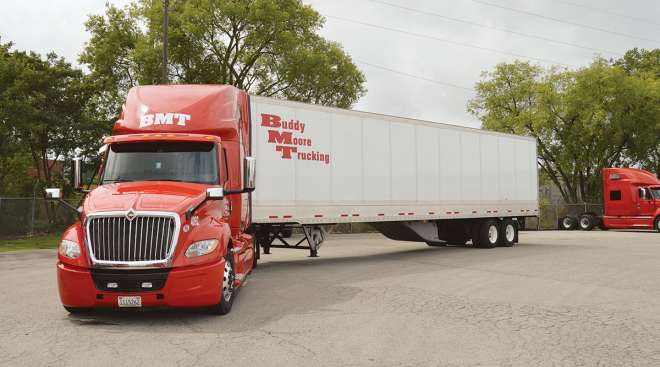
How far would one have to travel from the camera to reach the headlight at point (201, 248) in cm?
755

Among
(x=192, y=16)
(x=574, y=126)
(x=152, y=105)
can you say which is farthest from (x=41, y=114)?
(x=574, y=126)

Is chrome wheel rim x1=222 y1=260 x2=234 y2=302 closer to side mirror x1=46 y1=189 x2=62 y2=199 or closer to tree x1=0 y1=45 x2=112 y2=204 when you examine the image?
side mirror x1=46 y1=189 x2=62 y2=199

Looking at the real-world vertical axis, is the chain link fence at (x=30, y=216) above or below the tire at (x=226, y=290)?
above

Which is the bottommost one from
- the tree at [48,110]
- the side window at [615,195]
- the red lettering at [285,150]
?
the side window at [615,195]

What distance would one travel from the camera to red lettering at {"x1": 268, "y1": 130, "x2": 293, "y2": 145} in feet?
45.6

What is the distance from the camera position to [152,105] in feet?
32.3

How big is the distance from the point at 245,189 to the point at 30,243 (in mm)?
17214

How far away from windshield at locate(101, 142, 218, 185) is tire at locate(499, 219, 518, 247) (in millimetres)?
14578

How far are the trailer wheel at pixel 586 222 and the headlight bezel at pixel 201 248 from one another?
116ft

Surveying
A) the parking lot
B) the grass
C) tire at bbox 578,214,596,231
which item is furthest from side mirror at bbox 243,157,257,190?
tire at bbox 578,214,596,231

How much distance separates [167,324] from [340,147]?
28.3ft

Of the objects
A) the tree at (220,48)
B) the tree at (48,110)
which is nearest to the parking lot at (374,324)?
the tree at (48,110)

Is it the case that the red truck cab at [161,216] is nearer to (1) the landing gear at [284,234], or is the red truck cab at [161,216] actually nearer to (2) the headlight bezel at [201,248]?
(2) the headlight bezel at [201,248]

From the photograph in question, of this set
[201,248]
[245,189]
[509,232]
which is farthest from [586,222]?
[201,248]
